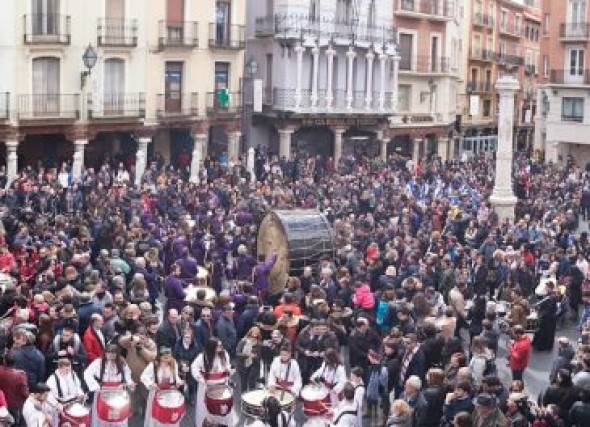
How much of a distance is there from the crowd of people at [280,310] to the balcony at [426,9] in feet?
86.3

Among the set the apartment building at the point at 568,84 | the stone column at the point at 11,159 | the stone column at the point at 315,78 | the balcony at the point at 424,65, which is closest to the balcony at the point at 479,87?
the balcony at the point at 424,65

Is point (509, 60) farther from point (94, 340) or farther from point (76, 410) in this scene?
point (76, 410)

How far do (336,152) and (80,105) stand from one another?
1482cm

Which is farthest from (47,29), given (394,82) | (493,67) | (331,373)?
(493,67)

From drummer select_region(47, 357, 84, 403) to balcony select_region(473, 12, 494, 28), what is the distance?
2158 inches

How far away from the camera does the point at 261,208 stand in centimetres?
2627

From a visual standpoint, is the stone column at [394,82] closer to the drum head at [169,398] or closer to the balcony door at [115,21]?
the balcony door at [115,21]

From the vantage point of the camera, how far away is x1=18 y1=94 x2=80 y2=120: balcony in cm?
3600

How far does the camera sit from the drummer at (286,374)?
43.1 ft

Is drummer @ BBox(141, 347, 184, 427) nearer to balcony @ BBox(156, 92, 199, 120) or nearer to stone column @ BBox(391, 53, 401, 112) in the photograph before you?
balcony @ BBox(156, 92, 199, 120)

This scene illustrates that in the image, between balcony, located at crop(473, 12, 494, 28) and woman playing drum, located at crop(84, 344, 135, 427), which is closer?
woman playing drum, located at crop(84, 344, 135, 427)

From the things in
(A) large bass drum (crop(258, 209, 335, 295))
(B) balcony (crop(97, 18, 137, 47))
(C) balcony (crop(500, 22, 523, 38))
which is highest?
(C) balcony (crop(500, 22, 523, 38))

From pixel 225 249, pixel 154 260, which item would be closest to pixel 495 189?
pixel 225 249

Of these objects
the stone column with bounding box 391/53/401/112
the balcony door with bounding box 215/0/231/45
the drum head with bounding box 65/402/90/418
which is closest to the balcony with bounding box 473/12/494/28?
the stone column with bounding box 391/53/401/112
